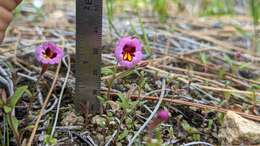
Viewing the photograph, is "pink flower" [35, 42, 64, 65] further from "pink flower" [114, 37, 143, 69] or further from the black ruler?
"pink flower" [114, 37, 143, 69]

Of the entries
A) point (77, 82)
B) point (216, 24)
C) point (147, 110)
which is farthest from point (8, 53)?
point (216, 24)

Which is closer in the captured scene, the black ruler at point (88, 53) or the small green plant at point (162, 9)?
the black ruler at point (88, 53)

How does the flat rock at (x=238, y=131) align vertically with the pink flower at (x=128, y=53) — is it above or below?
below

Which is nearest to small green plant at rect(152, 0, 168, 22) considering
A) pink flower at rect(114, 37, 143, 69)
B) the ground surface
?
the ground surface

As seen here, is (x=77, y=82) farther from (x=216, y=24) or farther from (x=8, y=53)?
(x=216, y=24)

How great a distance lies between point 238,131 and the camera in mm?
1464

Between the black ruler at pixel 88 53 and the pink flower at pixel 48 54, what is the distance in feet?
0.25

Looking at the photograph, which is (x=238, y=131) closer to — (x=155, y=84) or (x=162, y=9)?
(x=155, y=84)

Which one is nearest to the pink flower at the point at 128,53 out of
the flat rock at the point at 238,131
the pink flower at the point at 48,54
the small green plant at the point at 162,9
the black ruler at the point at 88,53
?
the black ruler at the point at 88,53

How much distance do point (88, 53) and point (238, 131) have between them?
59 centimetres

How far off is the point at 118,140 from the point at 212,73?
0.88m

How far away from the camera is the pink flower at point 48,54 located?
152cm

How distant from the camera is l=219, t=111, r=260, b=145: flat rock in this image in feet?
4.76

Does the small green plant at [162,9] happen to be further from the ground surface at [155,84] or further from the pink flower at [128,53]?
the pink flower at [128,53]
